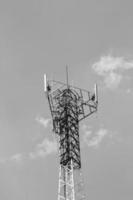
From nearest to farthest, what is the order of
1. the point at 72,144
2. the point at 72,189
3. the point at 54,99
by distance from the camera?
1. the point at 72,189
2. the point at 72,144
3. the point at 54,99

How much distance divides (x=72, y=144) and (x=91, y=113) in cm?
538

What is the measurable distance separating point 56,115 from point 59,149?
16.0 feet

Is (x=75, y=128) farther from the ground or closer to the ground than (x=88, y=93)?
closer to the ground

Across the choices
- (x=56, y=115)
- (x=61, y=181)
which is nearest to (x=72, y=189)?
(x=61, y=181)

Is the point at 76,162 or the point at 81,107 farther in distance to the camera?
the point at 81,107

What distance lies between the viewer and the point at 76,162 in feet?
175

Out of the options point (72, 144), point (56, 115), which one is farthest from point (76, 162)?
point (56, 115)

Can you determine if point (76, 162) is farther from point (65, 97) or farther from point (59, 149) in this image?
point (65, 97)

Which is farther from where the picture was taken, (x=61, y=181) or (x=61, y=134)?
(x=61, y=134)

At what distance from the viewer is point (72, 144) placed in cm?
5472

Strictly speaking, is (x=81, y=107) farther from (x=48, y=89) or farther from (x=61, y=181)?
(x=61, y=181)

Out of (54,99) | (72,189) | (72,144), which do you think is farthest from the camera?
(54,99)

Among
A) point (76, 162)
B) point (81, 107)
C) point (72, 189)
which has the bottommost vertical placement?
point (72, 189)

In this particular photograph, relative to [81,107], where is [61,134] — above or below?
below
